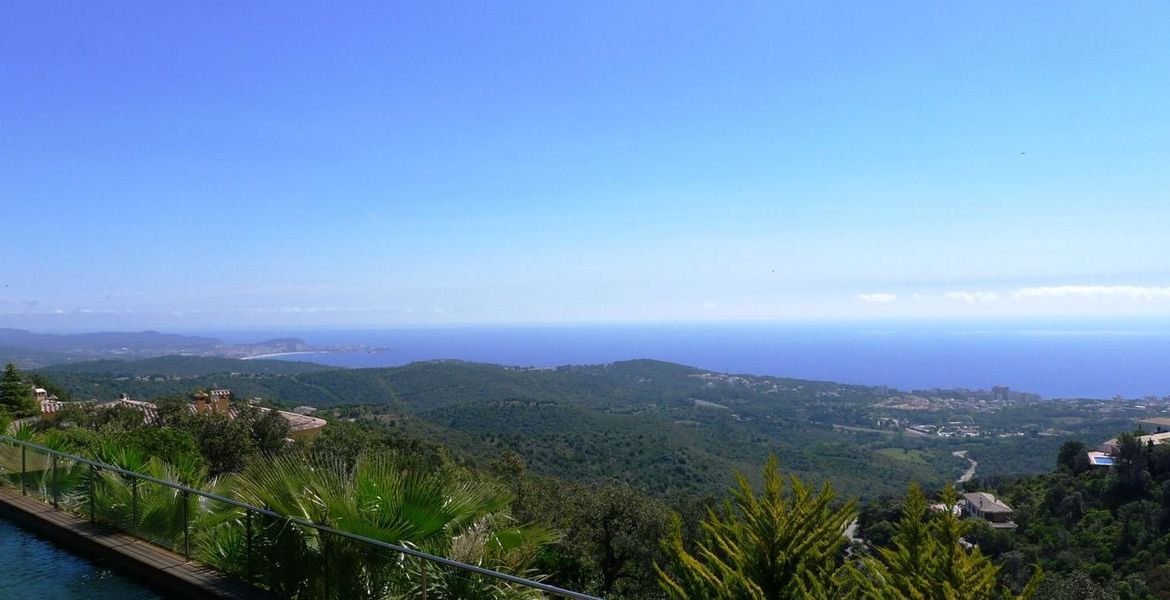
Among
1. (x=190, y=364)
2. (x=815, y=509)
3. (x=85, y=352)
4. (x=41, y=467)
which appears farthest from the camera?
(x=85, y=352)

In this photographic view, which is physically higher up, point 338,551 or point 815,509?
point 338,551

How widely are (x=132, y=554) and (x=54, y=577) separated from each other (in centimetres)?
47

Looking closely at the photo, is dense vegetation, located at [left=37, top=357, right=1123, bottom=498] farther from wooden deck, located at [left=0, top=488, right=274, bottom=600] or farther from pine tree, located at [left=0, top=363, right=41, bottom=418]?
wooden deck, located at [left=0, top=488, right=274, bottom=600]

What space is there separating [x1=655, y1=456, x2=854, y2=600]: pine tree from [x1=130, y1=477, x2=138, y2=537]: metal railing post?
13.9ft

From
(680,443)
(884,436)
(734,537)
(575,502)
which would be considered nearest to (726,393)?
(884,436)

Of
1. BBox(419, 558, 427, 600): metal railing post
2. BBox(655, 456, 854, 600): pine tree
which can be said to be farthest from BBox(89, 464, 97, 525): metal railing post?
BBox(655, 456, 854, 600): pine tree

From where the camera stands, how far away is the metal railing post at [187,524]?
4250 millimetres

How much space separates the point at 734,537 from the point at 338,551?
4.48 meters

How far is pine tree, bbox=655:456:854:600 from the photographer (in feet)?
19.2

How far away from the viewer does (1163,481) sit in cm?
3019

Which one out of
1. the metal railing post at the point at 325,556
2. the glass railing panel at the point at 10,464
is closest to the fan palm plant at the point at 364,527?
the metal railing post at the point at 325,556

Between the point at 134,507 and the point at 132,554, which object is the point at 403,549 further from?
the point at 134,507

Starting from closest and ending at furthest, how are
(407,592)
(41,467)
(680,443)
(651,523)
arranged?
1. (407,592)
2. (41,467)
3. (651,523)
4. (680,443)

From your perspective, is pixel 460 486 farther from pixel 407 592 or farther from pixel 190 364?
pixel 190 364
